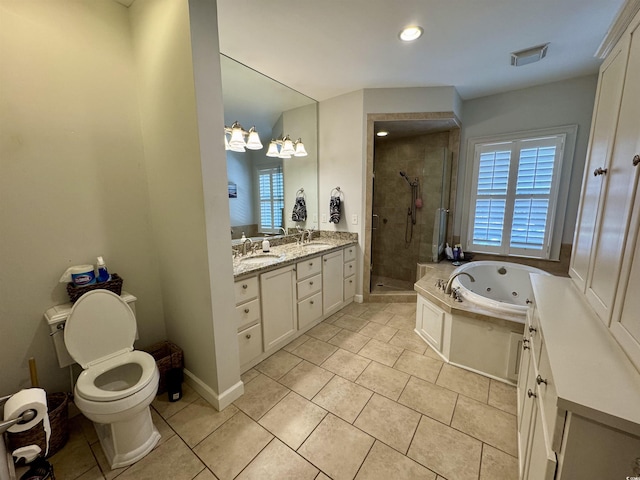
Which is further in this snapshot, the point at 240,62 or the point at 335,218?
the point at 335,218

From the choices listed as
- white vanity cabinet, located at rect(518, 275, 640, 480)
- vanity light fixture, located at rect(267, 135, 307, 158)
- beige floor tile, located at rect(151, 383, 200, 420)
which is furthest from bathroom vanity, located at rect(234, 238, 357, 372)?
white vanity cabinet, located at rect(518, 275, 640, 480)

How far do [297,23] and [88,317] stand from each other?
2466mm

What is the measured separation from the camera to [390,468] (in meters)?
1.36

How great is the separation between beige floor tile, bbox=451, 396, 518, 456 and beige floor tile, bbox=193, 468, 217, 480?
1430 millimetres

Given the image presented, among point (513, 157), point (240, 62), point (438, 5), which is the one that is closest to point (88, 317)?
point (240, 62)

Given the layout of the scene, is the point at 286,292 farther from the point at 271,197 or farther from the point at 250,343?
the point at 271,197

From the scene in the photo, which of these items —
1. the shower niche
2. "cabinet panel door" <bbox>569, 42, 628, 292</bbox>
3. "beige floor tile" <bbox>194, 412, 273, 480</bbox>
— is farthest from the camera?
the shower niche

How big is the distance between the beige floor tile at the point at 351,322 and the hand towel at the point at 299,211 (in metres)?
1.39

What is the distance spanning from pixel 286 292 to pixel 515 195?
123 inches

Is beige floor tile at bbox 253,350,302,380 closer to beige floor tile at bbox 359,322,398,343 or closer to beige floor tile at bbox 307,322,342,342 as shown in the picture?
beige floor tile at bbox 307,322,342,342

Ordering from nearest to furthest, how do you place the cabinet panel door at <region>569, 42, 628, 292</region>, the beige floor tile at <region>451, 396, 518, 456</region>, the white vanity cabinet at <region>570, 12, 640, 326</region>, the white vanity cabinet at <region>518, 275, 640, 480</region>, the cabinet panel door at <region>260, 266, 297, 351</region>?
the white vanity cabinet at <region>518, 275, 640, 480</region>, the white vanity cabinet at <region>570, 12, 640, 326</region>, the cabinet panel door at <region>569, 42, 628, 292</region>, the beige floor tile at <region>451, 396, 518, 456</region>, the cabinet panel door at <region>260, 266, 297, 351</region>

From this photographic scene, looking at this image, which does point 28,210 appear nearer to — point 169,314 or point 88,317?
point 88,317

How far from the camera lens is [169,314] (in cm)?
205

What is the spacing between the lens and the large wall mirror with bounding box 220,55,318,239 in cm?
257
